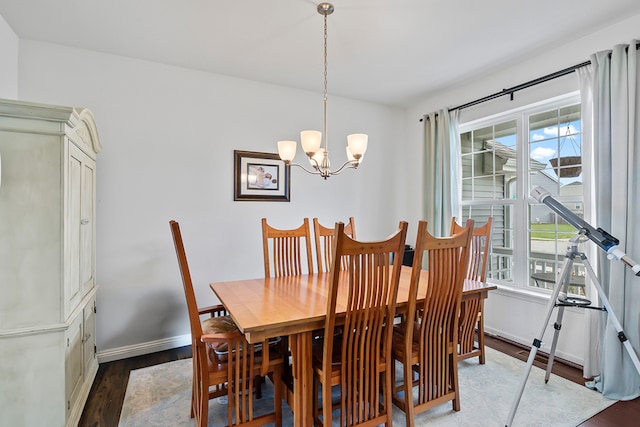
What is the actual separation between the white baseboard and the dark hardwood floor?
5cm

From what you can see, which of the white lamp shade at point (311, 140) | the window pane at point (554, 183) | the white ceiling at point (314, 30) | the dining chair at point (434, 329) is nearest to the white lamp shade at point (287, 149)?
the white lamp shade at point (311, 140)

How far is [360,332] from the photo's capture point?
5.41 ft

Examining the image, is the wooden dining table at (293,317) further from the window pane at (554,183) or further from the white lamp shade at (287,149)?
the window pane at (554,183)

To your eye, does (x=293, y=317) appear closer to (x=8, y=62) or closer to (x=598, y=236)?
(x=598, y=236)

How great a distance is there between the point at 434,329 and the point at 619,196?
163 cm

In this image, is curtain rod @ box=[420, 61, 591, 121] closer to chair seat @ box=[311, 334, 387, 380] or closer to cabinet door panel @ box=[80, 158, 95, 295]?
chair seat @ box=[311, 334, 387, 380]

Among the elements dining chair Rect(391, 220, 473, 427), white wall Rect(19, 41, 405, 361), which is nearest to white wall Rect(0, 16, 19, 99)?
white wall Rect(19, 41, 405, 361)

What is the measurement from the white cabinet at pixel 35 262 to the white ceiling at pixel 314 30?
1075 millimetres

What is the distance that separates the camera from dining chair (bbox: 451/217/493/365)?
2.46 m

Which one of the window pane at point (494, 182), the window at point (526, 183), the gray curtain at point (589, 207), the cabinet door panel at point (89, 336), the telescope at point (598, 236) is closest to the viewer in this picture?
the telescope at point (598, 236)

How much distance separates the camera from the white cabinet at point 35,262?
158cm

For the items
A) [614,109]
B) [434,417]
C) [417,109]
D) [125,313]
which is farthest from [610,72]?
[125,313]

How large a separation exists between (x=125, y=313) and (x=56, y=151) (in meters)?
1.70

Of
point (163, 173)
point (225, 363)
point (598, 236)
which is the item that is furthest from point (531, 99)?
point (163, 173)
